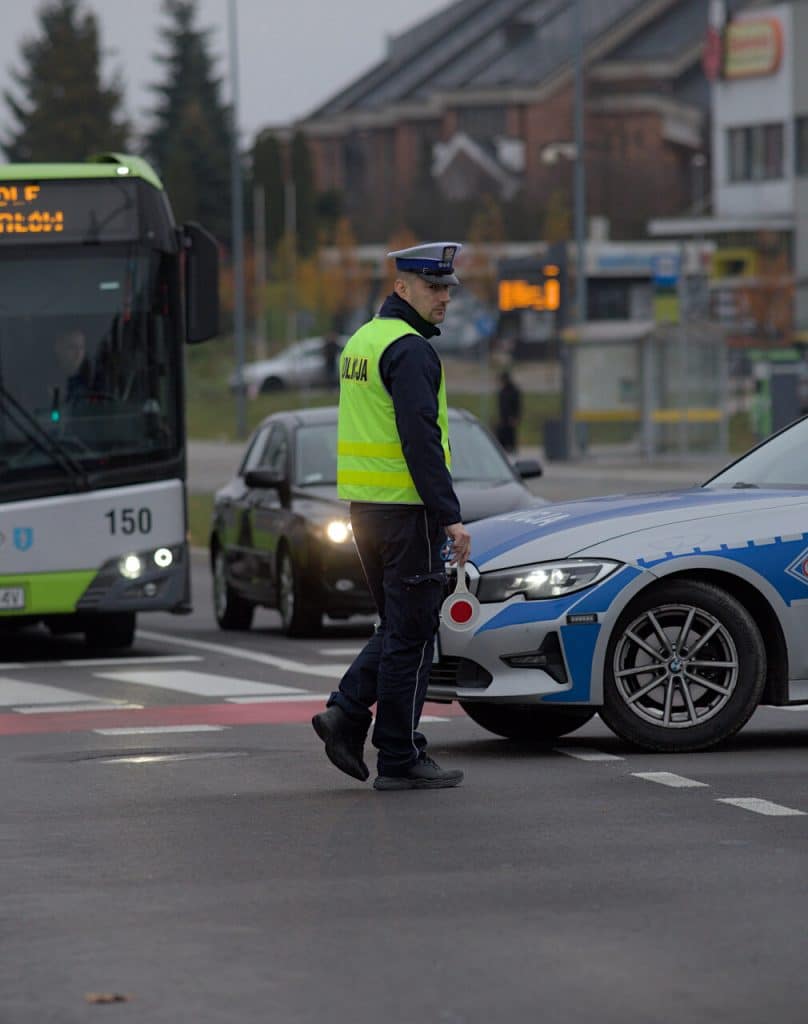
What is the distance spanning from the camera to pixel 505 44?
121250 mm

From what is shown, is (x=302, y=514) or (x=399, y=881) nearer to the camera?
(x=399, y=881)

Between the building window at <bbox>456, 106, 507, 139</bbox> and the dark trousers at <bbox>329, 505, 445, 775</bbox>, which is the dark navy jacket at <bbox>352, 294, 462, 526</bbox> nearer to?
the dark trousers at <bbox>329, 505, 445, 775</bbox>

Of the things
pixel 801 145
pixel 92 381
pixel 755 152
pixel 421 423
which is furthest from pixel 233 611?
pixel 755 152

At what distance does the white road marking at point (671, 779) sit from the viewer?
923 cm

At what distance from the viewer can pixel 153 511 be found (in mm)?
16125

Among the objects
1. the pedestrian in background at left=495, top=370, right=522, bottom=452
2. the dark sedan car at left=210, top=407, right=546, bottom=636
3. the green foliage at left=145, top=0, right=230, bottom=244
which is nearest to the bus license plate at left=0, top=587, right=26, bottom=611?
the dark sedan car at left=210, top=407, right=546, bottom=636

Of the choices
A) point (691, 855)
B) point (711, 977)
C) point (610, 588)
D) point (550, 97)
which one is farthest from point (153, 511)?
point (550, 97)

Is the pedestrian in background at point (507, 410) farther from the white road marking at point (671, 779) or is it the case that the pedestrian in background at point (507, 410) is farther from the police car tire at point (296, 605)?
the white road marking at point (671, 779)

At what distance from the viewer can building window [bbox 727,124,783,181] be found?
287 ft

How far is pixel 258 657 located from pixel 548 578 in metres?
6.29

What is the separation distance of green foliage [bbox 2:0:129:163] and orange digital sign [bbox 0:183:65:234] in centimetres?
10041

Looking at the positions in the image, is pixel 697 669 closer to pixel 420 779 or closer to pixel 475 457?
pixel 420 779

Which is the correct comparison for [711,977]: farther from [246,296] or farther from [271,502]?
[246,296]

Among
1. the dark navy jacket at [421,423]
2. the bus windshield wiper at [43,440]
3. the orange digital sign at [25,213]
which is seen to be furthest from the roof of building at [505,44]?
the dark navy jacket at [421,423]
